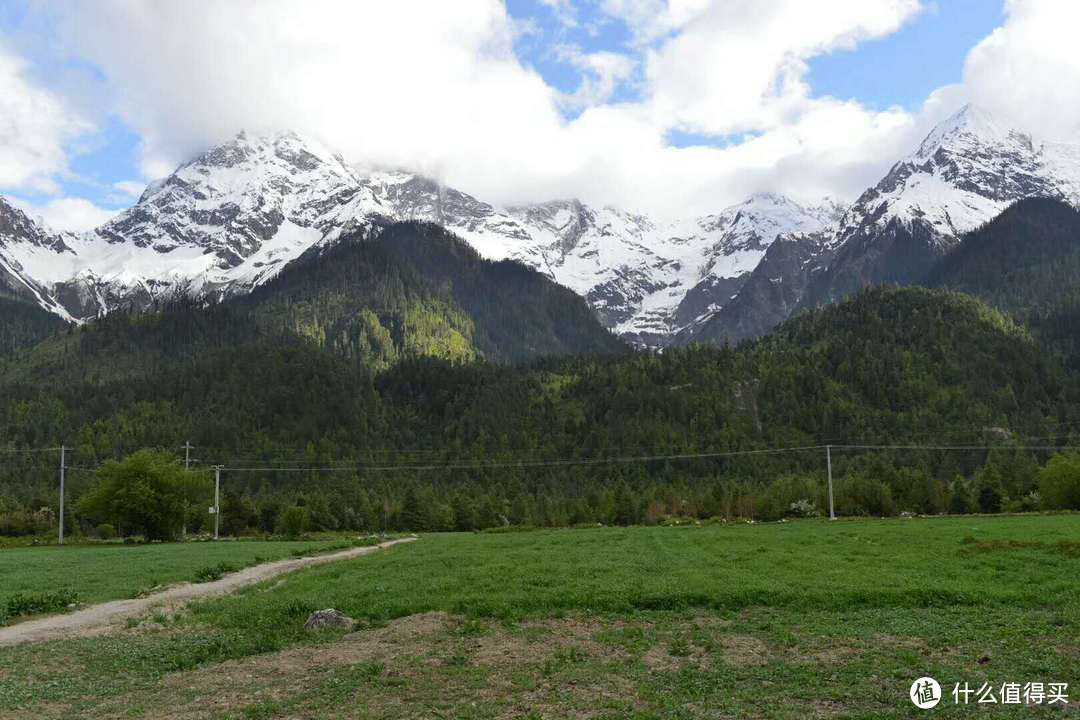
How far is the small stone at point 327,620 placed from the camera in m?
28.2

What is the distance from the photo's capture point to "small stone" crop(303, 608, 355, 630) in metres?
28.2

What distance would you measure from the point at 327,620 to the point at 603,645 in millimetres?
10197

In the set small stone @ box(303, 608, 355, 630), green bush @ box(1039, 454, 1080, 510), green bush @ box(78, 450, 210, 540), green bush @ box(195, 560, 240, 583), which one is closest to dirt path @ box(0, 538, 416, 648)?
green bush @ box(195, 560, 240, 583)

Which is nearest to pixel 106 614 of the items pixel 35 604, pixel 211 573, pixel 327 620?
pixel 35 604

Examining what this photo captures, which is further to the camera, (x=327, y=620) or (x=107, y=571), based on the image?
(x=107, y=571)

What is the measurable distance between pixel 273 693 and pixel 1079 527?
179 ft

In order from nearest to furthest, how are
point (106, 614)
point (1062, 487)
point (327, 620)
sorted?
point (327, 620) < point (106, 614) < point (1062, 487)

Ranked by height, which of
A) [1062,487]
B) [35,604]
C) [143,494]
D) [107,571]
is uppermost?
[143,494]

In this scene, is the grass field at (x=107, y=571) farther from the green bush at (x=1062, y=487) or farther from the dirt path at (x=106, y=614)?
the green bush at (x=1062, y=487)

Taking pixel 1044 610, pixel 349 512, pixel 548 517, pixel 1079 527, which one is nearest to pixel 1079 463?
pixel 1079 527

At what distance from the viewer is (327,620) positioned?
28516 millimetres

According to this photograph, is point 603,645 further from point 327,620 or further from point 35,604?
point 35,604

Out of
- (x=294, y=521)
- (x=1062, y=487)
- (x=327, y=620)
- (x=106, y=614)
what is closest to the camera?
(x=327, y=620)

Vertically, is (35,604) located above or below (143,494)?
below
